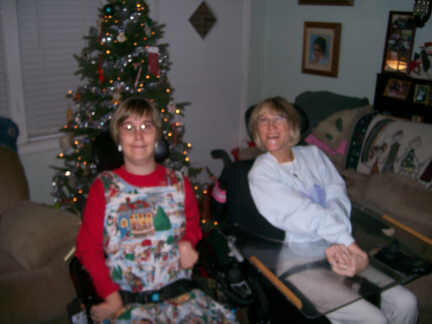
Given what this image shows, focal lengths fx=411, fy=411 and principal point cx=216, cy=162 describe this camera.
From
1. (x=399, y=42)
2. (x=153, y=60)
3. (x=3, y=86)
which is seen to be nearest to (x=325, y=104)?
(x=399, y=42)

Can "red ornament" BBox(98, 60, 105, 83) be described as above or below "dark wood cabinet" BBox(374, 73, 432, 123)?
above

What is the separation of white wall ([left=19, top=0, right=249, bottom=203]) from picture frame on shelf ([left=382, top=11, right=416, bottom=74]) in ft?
5.28

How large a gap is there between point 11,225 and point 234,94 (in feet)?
10.2

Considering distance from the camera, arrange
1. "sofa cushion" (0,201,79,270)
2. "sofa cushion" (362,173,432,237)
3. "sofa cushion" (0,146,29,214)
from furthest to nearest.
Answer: "sofa cushion" (0,146,29,214)
"sofa cushion" (362,173,432,237)
"sofa cushion" (0,201,79,270)

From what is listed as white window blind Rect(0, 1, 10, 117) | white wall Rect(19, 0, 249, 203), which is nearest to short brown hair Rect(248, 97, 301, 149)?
white wall Rect(19, 0, 249, 203)

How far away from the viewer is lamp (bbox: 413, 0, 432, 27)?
3.16m

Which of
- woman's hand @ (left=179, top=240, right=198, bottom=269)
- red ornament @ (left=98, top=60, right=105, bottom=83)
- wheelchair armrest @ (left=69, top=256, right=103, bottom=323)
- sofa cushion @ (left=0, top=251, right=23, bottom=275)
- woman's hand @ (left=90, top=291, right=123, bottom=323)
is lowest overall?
sofa cushion @ (left=0, top=251, right=23, bottom=275)

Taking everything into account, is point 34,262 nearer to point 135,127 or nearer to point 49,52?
point 135,127

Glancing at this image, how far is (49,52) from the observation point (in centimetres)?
357

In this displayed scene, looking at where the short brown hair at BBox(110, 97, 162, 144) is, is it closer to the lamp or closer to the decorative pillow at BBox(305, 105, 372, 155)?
the decorative pillow at BBox(305, 105, 372, 155)

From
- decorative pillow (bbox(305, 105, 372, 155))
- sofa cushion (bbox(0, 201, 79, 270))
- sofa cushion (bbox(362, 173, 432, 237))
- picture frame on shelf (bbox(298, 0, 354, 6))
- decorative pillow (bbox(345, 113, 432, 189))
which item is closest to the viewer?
sofa cushion (bbox(0, 201, 79, 270))

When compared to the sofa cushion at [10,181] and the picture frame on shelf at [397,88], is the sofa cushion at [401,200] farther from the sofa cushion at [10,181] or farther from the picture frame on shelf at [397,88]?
the sofa cushion at [10,181]

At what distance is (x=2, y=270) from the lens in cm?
219

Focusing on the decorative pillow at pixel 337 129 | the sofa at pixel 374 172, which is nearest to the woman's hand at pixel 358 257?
the sofa at pixel 374 172
